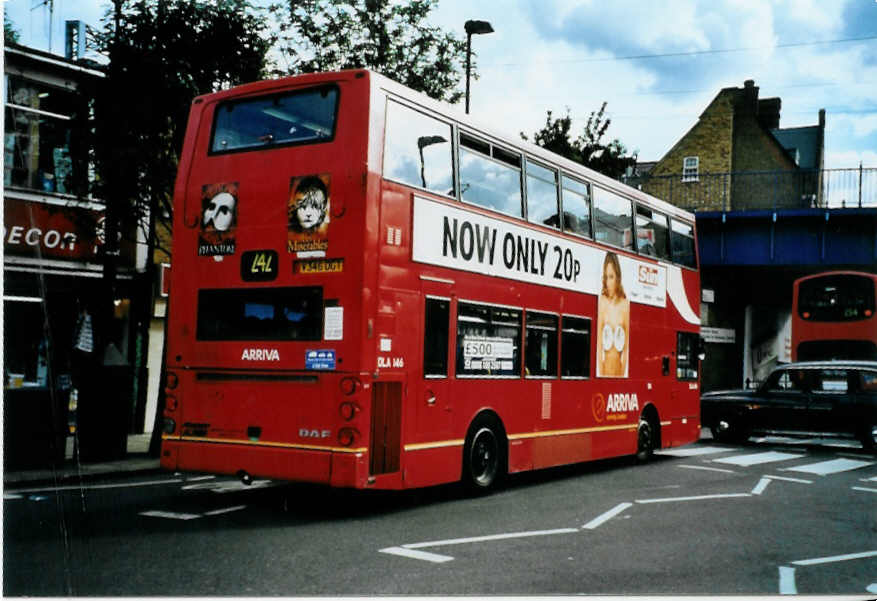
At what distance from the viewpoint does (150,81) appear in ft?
43.1

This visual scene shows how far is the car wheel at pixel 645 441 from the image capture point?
1462cm

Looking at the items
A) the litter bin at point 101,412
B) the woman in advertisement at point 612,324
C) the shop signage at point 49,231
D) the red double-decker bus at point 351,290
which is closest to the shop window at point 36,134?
the shop signage at point 49,231

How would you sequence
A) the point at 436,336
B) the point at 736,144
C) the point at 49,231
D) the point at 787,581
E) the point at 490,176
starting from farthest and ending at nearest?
the point at 736,144 → the point at 49,231 → the point at 490,176 → the point at 436,336 → the point at 787,581

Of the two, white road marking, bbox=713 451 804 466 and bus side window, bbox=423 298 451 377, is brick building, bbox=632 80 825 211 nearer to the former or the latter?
white road marking, bbox=713 451 804 466

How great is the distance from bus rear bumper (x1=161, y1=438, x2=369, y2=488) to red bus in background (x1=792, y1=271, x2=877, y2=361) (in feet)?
68.3

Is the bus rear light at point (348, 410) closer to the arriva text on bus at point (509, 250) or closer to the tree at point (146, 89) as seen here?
the arriva text on bus at point (509, 250)

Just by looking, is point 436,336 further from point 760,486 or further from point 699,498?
point 760,486

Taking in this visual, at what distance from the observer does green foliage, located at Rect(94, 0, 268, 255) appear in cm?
1294

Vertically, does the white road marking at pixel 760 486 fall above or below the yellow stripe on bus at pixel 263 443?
below

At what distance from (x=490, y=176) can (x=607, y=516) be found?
3.87m

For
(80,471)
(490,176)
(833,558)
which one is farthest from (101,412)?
(833,558)

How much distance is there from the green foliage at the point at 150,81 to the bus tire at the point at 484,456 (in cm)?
604

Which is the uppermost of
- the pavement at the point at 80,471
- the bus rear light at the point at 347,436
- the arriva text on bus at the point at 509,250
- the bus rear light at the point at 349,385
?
the arriva text on bus at the point at 509,250

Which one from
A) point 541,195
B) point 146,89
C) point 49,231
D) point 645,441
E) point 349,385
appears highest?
point 146,89
